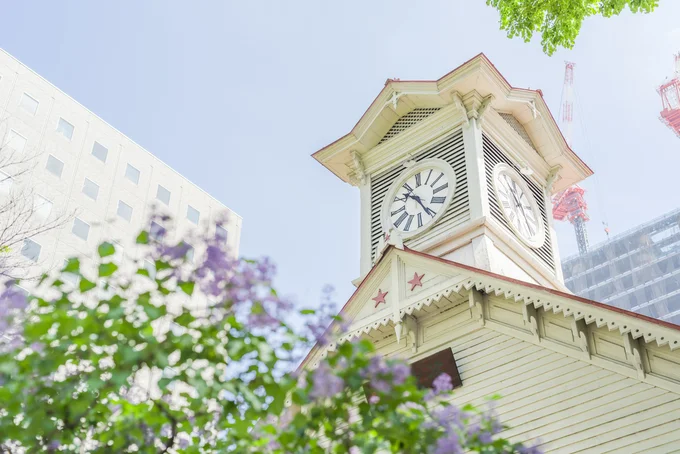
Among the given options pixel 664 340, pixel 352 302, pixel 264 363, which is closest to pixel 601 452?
pixel 664 340

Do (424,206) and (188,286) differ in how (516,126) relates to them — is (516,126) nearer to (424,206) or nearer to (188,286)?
(424,206)

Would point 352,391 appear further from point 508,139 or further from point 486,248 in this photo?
point 508,139

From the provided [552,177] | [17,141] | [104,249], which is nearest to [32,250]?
→ [17,141]

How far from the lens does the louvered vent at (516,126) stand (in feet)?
66.6

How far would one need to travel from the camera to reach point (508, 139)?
1994cm

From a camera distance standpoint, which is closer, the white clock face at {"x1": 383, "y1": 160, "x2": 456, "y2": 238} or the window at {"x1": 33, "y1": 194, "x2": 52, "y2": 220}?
the white clock face at {"x1": 383, "y1": 160, "x2": 456, "y2": 238}

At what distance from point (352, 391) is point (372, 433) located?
38cm

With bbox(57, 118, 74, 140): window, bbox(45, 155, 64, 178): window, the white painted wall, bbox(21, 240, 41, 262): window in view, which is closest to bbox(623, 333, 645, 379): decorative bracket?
the white painted wall

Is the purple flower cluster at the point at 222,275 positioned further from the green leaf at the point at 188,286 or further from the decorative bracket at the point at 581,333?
the decorative bracket at the point at 581,333

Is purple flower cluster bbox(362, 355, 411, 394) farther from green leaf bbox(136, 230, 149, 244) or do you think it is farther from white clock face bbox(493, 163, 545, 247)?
white clock face bbox(493, 163, 545, 247)

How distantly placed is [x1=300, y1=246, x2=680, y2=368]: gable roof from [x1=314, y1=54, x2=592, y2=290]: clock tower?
109cm

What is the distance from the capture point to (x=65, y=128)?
188ft

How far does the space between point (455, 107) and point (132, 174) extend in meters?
46.4

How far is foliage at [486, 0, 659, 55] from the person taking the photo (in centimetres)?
1425
